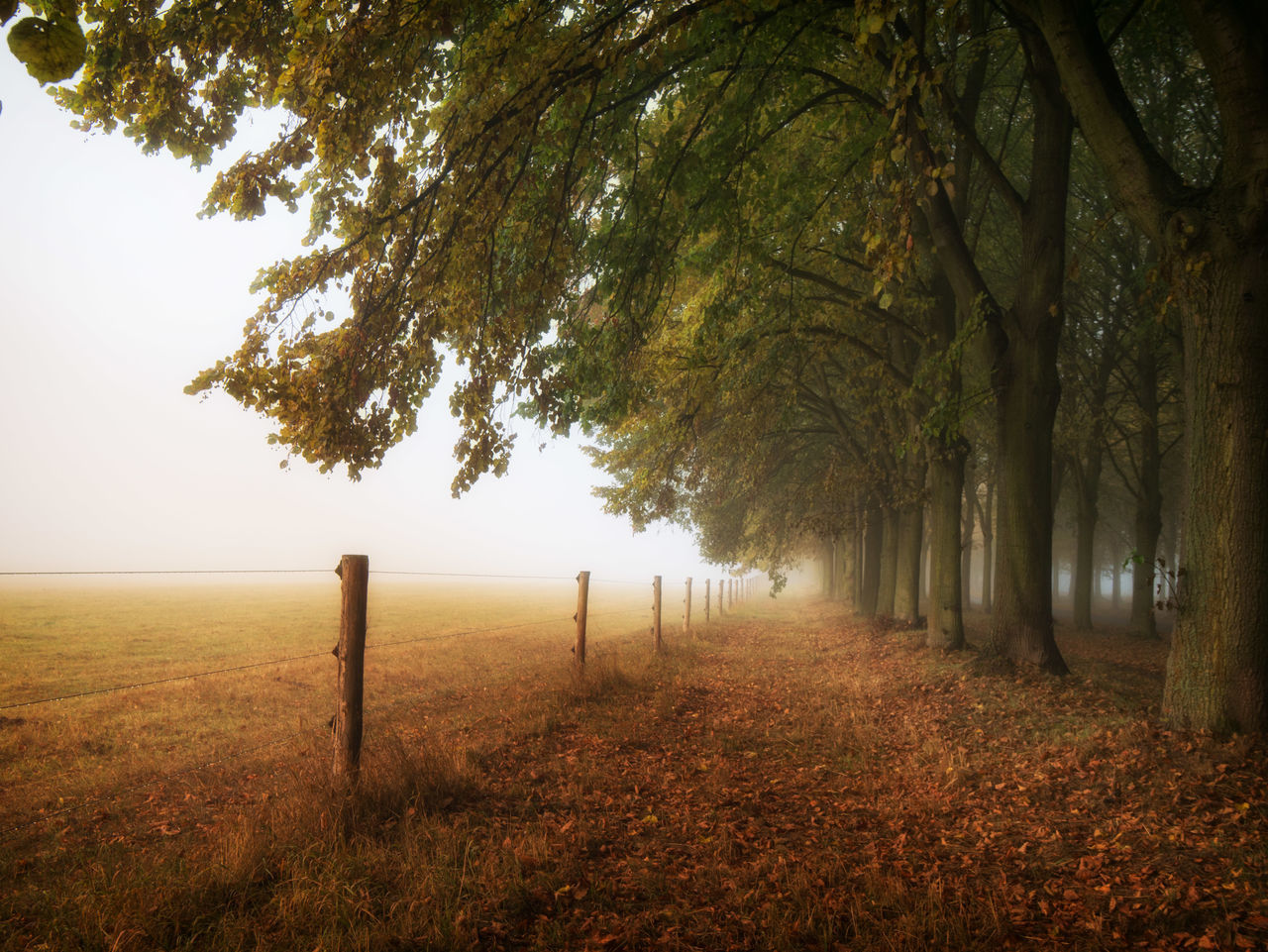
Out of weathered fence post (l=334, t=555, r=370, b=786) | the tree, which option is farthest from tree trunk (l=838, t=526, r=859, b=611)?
weathered fence post (l=334, t=555, r=370, b=786)

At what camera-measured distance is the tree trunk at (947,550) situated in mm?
11688

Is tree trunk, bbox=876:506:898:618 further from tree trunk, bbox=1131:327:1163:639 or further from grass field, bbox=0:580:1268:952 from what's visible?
grass field, bbox=0:580:1268:952

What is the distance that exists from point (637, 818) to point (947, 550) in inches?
349

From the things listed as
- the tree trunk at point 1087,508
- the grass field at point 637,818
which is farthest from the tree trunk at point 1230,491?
the tree trunk at point 1087,508

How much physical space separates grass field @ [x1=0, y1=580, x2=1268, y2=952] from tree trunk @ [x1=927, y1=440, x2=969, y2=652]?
1.96 m

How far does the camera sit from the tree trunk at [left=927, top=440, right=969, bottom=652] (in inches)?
460

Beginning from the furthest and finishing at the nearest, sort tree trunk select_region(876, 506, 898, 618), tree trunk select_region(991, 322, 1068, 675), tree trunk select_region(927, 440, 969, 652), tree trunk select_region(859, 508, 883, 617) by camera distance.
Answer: tree trunk select_region(859, 508, 883, 617), tree trunk select_region(876, 506, 898, 618), tree trunk select_region(927, 440, 969, 652), tree trunk select_region(991, 322, 1068, 675)

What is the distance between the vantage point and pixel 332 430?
5664 millimetres

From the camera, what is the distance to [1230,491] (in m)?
5.61

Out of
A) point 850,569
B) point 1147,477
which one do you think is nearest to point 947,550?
point 1147,477

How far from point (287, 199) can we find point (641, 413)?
9043 mm

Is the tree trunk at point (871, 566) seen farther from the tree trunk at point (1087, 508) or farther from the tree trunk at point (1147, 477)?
the tree trunk at point (1147, 477)

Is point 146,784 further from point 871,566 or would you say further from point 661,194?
point 871,566

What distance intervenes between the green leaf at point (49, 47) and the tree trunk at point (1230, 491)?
24.3ft
